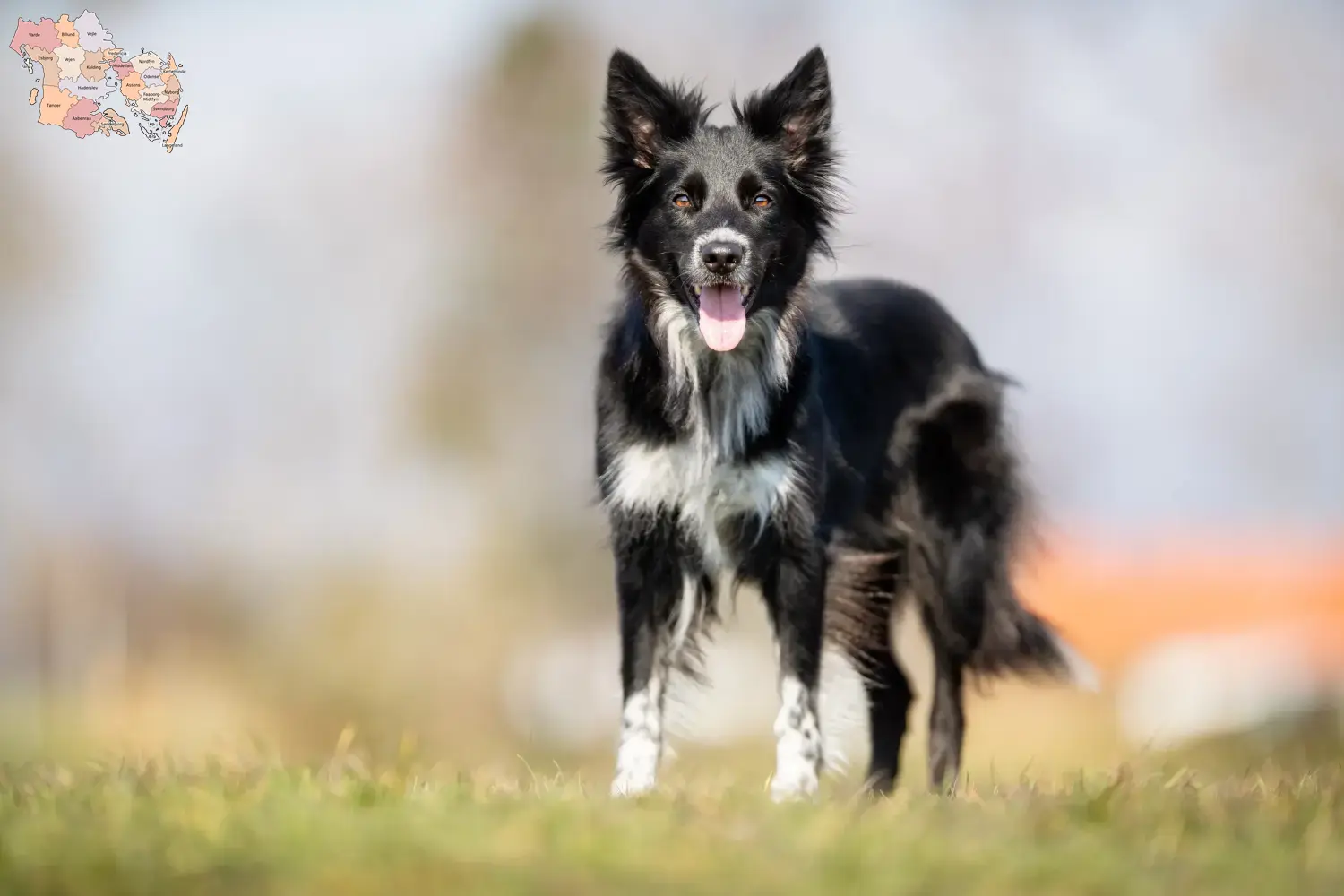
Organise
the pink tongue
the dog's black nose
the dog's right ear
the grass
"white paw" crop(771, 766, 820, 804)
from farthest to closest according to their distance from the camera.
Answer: the dog's right ear → the pink tongue → the dog's black nose → "white paw" crop(771, 766, 820, 804) → the grass

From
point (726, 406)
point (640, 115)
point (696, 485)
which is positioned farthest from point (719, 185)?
point (696, 485)

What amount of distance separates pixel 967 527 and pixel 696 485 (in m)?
1.94

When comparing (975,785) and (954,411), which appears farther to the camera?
(954,411)

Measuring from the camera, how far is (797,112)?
230 inches

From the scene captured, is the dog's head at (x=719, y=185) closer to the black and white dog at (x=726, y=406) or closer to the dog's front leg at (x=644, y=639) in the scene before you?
the black and white dog at (x=726, y=406)

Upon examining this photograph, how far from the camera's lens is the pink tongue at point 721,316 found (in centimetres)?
551

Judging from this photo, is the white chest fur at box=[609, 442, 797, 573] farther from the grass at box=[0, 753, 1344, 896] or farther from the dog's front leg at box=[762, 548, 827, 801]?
the grass at box=[0, 753, 1344, 896]

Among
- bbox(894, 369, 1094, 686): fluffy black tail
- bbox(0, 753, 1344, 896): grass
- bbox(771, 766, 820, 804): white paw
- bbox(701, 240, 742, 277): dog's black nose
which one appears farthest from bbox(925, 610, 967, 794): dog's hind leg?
bbox(701, 240, 742, 277): dog's black nose

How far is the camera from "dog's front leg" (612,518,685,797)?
5.42 meters

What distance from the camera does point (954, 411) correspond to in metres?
6.94

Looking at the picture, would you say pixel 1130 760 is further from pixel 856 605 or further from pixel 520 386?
pixel 520 386

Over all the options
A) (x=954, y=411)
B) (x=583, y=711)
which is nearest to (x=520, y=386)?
(x=583, y=711)

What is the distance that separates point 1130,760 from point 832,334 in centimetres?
226

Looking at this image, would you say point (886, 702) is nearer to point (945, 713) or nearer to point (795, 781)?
point (945, 713)
